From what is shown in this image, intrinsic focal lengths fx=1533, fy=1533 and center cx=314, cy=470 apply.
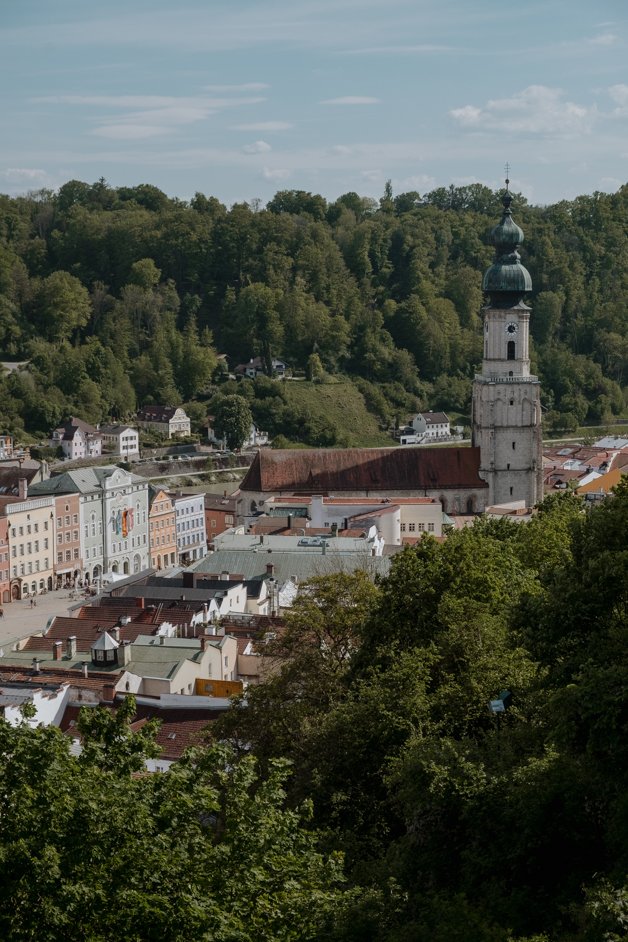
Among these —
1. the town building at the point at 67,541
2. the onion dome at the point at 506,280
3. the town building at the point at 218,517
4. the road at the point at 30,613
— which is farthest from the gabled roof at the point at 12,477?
the onion dome at the point at 506,280

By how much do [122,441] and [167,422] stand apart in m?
5.80

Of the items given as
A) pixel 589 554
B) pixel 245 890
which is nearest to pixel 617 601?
pixel 589 554

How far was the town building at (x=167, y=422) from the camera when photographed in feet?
322

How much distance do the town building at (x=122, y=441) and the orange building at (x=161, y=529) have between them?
25.3 metres

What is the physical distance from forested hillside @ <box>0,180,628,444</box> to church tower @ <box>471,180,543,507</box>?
39049 mm

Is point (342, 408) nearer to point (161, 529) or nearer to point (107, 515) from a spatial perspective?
point (161, 529)

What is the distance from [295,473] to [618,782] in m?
46.1

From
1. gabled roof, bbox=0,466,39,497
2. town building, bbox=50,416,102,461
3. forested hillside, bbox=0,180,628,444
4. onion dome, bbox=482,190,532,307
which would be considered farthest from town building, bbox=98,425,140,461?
onion dome, bbox=482,190,532,307

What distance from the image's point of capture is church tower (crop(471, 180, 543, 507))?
60.0m

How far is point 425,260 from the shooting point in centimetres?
12619

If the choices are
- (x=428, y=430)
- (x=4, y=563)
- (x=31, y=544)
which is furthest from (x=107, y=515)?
(x=428, y=430)

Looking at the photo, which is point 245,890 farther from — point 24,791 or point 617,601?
point 617,601

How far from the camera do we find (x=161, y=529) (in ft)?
219

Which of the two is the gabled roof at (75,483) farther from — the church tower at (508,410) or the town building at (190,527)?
the church tower at (508,410)
